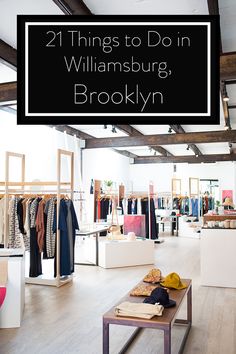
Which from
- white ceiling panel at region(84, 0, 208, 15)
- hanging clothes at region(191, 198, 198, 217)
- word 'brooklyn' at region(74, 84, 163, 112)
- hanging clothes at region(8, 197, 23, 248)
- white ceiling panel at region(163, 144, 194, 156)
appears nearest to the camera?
word 'brooklyn' at region(74, 84, 163, 112)

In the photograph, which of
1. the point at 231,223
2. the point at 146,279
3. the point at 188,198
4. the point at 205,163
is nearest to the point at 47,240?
the point at 146,279

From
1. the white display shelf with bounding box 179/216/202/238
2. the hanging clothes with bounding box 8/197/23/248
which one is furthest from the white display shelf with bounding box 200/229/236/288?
the white display shelf with bounding box 179/216/202/238

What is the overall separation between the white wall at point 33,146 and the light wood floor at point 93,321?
3.08m

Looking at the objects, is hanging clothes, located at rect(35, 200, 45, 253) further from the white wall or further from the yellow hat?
the yellow hat

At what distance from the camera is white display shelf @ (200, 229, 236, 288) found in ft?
20.4

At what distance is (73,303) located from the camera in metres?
5.31

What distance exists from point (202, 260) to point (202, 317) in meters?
1.67

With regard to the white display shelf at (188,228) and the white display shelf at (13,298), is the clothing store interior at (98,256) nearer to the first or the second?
the white display shelf at (13,298)

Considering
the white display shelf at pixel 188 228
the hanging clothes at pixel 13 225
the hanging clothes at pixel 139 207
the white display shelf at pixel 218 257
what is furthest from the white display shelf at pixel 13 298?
the white display shelf at pixel 188 228

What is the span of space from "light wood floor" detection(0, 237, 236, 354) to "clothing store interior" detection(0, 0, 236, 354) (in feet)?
0.05

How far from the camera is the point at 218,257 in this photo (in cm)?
630

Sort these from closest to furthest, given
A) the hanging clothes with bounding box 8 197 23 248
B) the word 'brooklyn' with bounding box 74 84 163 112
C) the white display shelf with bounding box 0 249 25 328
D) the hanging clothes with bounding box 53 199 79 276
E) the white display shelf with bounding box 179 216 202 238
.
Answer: the word 'brooklyn' with bounding box 74 84 163 112
the white display shelf with bounding box 0 249 25 328
the hanging clothes with bounding box 53 199 79 276
the hanging clothes with bounding box 8 197 23 248
the white display shelf with bounding box 179 216 202 238

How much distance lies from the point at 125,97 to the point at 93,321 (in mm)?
3427

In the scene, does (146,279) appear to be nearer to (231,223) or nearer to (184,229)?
(231,223)
